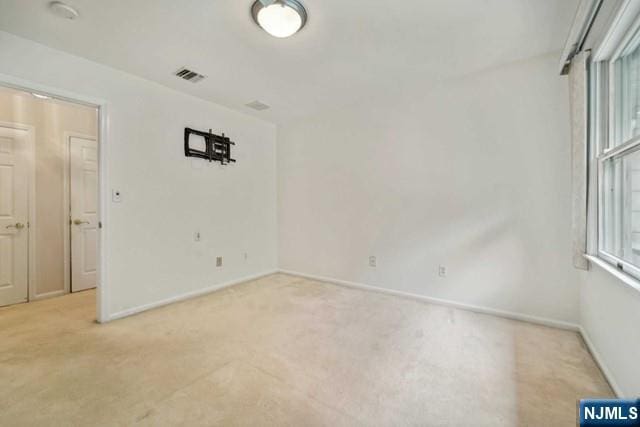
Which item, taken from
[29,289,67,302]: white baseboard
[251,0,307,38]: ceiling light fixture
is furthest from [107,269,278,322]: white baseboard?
[251,0,307,38]: ceiling light fixture

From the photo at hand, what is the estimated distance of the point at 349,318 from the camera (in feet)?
9.12

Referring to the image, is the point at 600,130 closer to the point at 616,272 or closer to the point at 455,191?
the point at 616,272

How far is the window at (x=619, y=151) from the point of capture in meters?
1.67

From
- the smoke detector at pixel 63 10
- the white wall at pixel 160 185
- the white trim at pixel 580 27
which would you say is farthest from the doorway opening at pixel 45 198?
the white trim at pixel 580 27

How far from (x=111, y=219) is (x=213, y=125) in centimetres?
170

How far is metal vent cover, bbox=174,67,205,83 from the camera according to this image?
2812 millimetres

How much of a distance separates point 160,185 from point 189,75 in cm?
125

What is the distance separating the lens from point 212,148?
144 inches

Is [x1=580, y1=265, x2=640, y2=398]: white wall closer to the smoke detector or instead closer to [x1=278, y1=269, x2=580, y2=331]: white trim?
[x1=278, y1=269, x2=580, y2=331]: white trim

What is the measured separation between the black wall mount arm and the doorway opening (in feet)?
3.19

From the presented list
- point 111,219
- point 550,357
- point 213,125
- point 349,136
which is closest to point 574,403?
point 550,357

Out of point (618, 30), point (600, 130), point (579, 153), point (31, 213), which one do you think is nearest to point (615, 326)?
point (579, 153)

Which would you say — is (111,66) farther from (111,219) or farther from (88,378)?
(88,378)

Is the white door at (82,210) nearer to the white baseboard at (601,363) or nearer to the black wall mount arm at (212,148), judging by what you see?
the black wall mount arm at (212,148)
